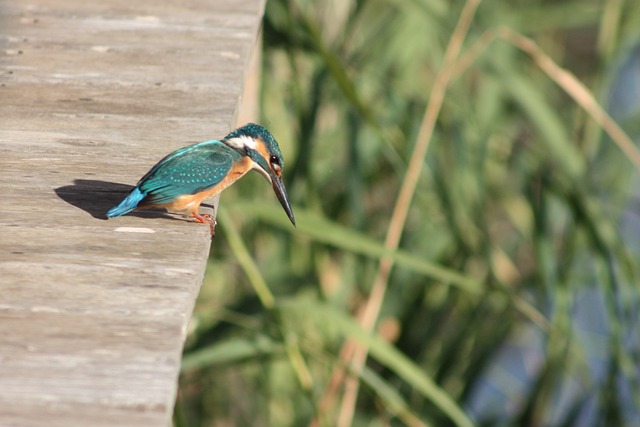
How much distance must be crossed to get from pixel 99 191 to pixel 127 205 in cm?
12

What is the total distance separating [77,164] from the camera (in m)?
1.71

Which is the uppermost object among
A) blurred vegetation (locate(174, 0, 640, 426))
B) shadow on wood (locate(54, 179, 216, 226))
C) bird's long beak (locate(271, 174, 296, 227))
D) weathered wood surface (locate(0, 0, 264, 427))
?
weathered wood surface (locate(0, 0, 264, 427))

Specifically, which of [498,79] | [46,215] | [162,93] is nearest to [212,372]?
[498,79]

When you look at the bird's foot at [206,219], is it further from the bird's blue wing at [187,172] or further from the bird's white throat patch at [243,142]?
the bird's white throat patch at [243,142]

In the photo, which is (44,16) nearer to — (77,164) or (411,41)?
(77,164)

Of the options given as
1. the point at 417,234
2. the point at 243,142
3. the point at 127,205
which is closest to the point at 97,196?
the point at 127,205

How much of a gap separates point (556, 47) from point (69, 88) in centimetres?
260

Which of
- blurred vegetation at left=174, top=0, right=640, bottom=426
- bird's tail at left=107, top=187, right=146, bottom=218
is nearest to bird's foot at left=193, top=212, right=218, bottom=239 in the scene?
bird's tail at left=107, top=187, right=146, bottom=218

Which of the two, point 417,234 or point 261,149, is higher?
point 261,149

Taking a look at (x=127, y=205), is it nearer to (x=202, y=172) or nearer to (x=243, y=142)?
(x=202, y=172)

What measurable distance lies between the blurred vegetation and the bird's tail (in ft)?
2.41

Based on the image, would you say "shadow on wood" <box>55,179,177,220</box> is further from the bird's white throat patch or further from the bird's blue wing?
the bird's white throat patch

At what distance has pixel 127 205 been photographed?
153 cm

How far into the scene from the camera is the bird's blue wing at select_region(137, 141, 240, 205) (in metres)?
1.57
